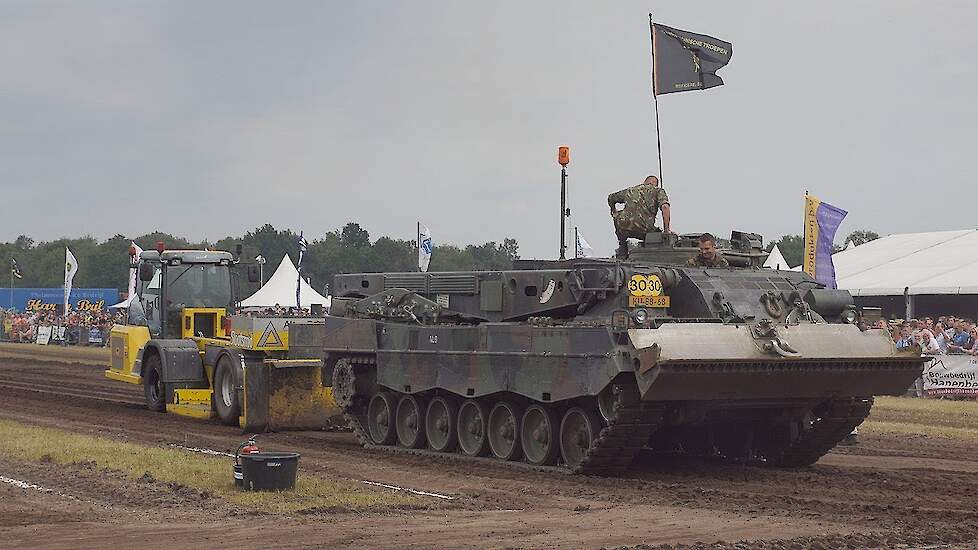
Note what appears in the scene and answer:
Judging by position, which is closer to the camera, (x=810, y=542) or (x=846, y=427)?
(x=810, y=542)

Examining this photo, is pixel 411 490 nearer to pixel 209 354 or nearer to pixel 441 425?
pixel 441 425

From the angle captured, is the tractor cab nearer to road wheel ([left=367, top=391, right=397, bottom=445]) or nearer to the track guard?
the track guard

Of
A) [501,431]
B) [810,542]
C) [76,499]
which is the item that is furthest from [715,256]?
[76,499]

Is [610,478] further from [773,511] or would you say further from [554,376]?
[773,511]

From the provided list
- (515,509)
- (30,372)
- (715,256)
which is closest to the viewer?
(515,509)

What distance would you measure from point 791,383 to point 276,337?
9730mm

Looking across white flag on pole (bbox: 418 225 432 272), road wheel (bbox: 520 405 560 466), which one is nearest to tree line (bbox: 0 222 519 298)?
white flag on pole (bbox: 418 225 432 272)

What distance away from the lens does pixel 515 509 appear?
13602 mm

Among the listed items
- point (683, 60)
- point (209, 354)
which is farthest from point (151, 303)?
point (683, 60)

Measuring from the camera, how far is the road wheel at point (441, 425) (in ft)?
62.5

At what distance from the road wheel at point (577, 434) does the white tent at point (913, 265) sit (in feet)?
74.1

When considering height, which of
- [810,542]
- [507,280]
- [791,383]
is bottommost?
[810,542]

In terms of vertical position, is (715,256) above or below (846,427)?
above

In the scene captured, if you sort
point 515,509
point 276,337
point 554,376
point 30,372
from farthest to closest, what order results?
point 30,372 → point 276,337 → point 554,376 → point 515,509
